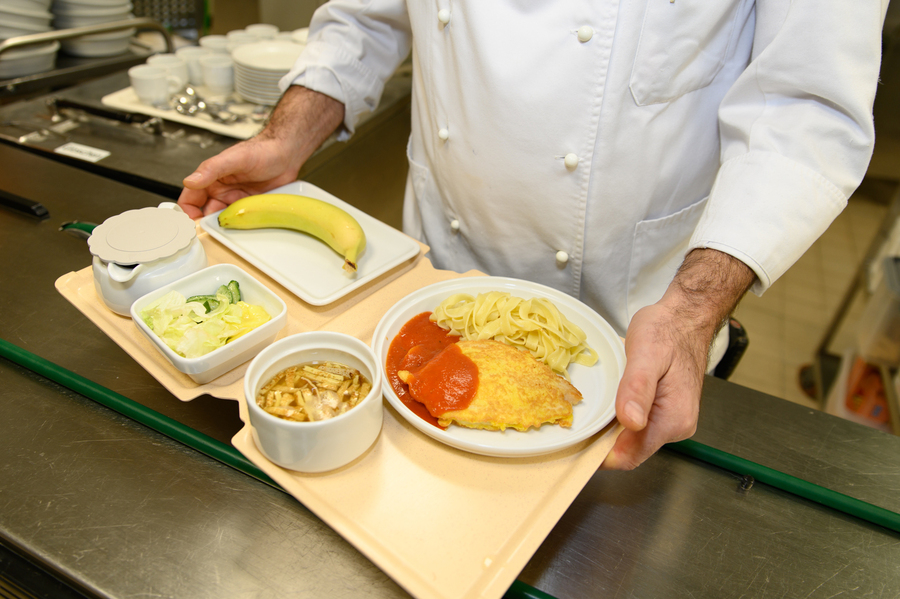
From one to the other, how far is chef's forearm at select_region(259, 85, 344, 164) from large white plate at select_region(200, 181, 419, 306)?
379 mm

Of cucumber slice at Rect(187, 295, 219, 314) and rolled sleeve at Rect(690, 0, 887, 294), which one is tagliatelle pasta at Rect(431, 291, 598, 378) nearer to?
rolled sleeve at Rect(690, 0, 887, 294)

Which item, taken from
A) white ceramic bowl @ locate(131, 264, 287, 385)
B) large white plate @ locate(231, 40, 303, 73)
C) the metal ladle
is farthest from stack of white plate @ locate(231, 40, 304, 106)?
white ceramic bowl @ locate(131, 264, 287, 385)

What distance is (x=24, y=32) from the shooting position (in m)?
3.01

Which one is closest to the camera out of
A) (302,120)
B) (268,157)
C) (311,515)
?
(311,515)

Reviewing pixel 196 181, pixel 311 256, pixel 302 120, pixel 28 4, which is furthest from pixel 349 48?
pixel 28 4

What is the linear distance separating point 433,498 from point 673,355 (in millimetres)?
568

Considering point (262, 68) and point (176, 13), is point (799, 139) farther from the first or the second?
point (176, 13)

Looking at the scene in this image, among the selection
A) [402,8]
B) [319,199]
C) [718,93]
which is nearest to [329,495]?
[319,199]

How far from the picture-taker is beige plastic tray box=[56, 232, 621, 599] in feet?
2.94

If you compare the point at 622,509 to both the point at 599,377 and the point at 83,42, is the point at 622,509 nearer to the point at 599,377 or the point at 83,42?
the point at 599,377

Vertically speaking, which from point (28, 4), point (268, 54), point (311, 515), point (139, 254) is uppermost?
point (28, 4)

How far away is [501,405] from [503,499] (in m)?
0.19

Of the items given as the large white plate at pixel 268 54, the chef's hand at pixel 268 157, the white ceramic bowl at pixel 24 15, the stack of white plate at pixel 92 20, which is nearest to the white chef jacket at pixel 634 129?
the chef's hand at pixel 268 157

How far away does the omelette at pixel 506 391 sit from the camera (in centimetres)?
111
